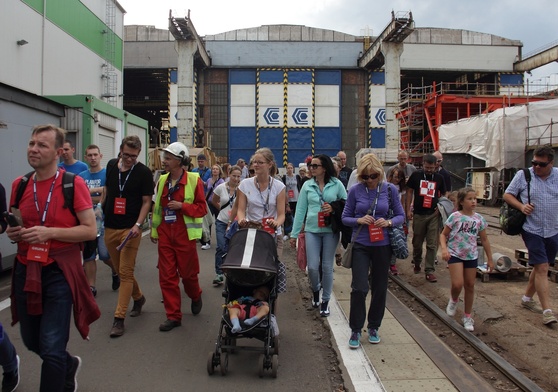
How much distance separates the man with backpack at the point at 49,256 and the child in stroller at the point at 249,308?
1.34m

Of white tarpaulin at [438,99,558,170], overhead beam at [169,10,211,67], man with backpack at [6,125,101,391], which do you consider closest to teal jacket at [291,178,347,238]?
man with backpack at [6,125,101,391]

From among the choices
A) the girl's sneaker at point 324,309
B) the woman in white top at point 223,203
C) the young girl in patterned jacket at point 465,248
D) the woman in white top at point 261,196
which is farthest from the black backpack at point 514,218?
the woman in white top at point 223,203

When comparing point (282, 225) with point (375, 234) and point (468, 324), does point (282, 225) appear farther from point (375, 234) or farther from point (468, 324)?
point (468, 324)

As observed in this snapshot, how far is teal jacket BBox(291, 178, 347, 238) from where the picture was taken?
230 inches

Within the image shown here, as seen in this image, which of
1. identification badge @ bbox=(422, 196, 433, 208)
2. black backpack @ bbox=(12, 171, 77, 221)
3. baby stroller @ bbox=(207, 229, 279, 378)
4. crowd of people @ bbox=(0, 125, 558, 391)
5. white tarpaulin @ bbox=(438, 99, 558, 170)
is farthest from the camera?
white tarpaulin @ bbox=(438, 99, 558, 170)

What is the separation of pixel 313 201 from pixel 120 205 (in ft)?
7.28

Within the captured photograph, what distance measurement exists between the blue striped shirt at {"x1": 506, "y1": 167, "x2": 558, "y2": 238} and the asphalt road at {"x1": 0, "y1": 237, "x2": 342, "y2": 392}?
280 centimetres

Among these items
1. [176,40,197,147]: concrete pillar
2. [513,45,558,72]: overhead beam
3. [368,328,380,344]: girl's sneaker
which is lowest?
[368,328,380,344]: girl's sneaker

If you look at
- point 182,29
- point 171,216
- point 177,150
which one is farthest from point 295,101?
point 171,216

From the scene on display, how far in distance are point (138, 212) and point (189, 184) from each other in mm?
639

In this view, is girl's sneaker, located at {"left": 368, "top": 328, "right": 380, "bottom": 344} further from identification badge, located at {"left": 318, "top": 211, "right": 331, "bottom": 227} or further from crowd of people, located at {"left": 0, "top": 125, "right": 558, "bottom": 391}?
identification badge, located at {"left": 318, "top": 211, "right": 331, "bottom": 227}

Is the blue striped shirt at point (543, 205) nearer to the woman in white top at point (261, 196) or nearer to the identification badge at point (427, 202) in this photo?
the identification badge at point (427, 202)

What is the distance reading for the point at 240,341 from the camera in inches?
197

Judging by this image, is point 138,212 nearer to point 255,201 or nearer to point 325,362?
point 255,201
